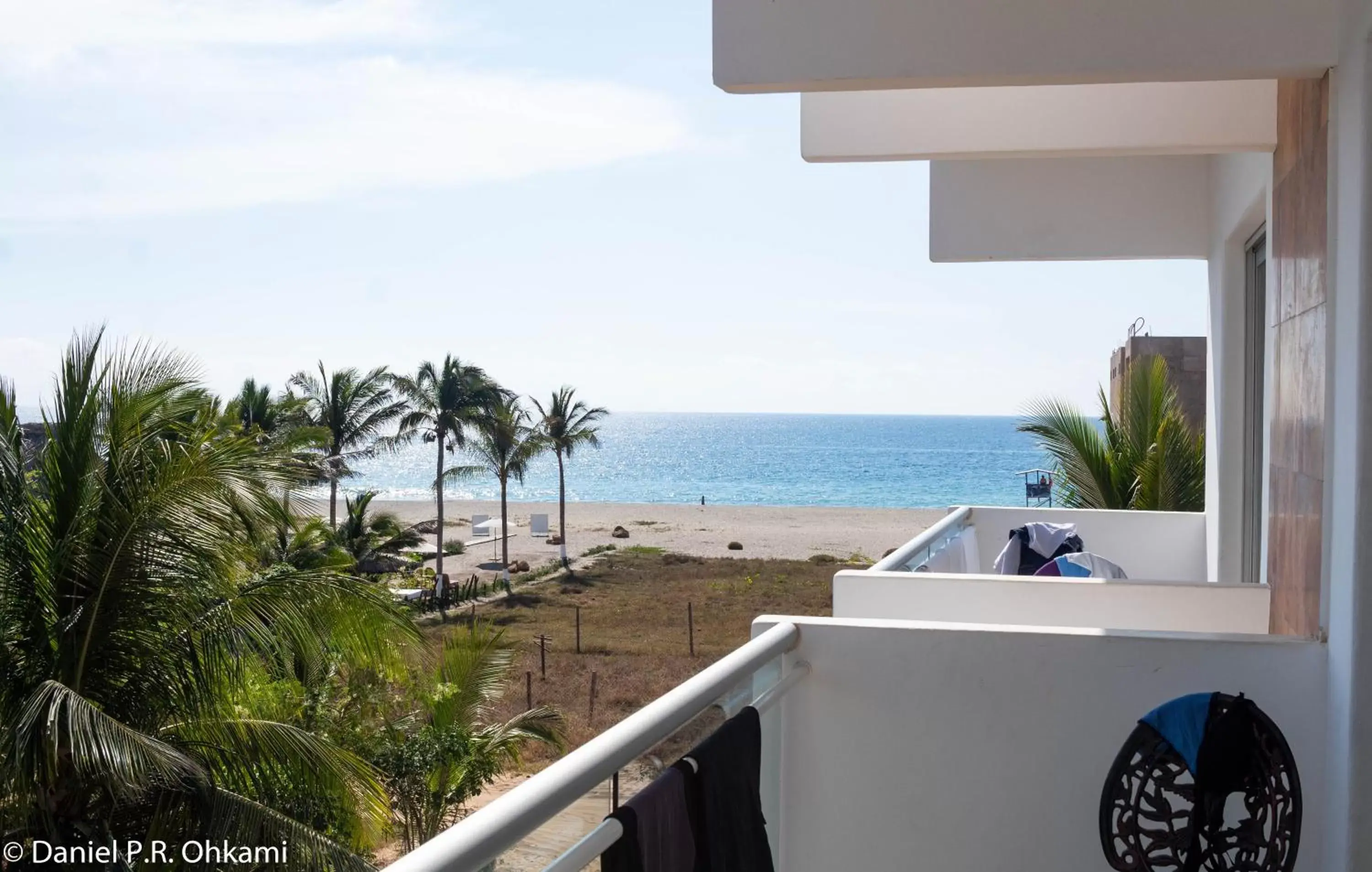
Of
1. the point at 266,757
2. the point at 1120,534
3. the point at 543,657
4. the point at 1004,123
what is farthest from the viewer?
the point at 543,657

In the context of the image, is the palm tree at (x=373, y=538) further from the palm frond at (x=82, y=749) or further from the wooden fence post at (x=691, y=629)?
the palm frond at (x=82, y=749)

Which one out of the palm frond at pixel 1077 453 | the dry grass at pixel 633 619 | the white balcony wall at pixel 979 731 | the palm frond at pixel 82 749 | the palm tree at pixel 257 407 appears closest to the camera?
the white balcony wall at pixel 979 731

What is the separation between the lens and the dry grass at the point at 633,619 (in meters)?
19.8

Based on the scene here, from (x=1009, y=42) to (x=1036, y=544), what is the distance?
2.77 meters

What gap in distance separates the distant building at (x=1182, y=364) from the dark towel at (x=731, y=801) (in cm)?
914

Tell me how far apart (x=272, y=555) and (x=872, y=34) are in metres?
13.4

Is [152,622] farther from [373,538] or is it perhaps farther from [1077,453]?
[373,538]

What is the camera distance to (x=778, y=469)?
72812 mm

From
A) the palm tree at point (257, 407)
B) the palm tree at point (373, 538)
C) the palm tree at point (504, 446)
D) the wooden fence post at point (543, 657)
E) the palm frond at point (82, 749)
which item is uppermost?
the palm tree at point (257, 407)

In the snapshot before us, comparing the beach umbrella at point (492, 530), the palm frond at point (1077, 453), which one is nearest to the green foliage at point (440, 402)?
the beach umbrella at point (492, 530)

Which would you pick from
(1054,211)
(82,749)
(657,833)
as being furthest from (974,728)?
(82,749)

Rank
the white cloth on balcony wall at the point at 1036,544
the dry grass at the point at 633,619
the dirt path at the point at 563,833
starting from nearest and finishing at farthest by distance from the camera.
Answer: the dirt path at the point at 563,833 < the white cloth on balcony wall at the point at 1036,544 < the dry grass at the point at 633,619

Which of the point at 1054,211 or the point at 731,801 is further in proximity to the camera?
the point at 1054,211

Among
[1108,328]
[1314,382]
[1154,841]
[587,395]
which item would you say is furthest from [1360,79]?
[587,395]
